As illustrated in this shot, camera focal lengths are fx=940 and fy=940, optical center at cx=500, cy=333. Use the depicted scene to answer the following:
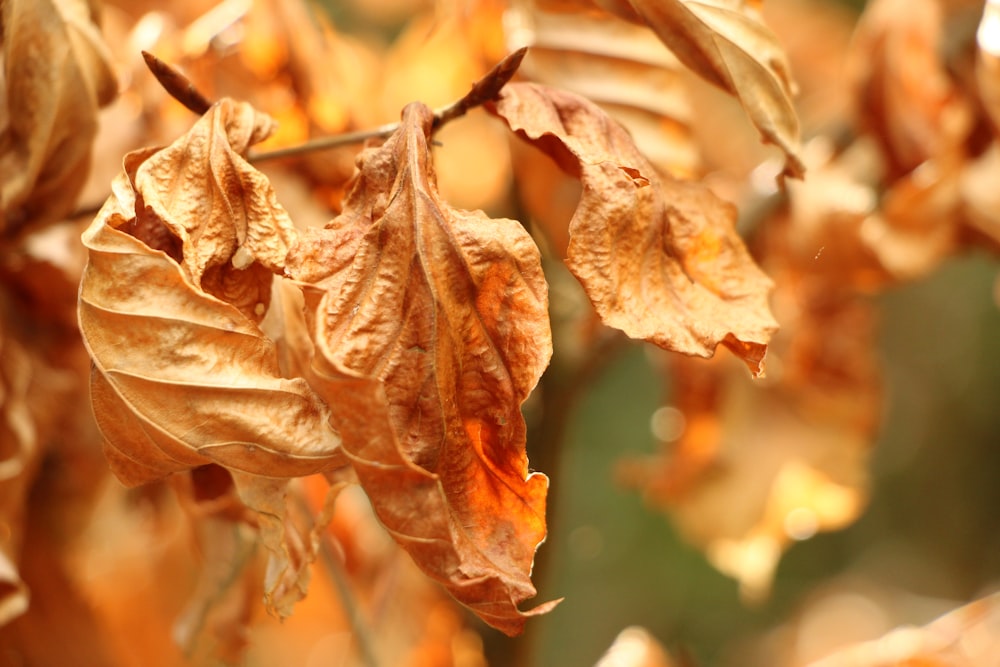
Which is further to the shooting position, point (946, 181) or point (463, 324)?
point (946, 181)

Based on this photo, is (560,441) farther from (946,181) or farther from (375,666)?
(946,181)

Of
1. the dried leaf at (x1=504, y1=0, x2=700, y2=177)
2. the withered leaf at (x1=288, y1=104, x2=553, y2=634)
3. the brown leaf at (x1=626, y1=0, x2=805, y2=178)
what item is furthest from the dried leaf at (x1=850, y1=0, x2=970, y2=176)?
the withered leaf at (x1=288, y1=104, x2=553, y2=634)

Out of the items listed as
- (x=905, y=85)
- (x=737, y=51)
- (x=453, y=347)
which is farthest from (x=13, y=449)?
(x=905, y=85)

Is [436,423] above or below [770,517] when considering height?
above

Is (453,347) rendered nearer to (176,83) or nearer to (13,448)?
(176,83)

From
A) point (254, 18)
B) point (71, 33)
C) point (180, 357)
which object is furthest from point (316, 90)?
point (180, 357)

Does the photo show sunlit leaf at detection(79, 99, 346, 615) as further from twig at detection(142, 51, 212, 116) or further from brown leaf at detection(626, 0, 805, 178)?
brown leaf at detection(626, 0, 805, 178)

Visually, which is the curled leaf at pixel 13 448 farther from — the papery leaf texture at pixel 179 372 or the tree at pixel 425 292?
the papery leaf texture at pixel 179 372
